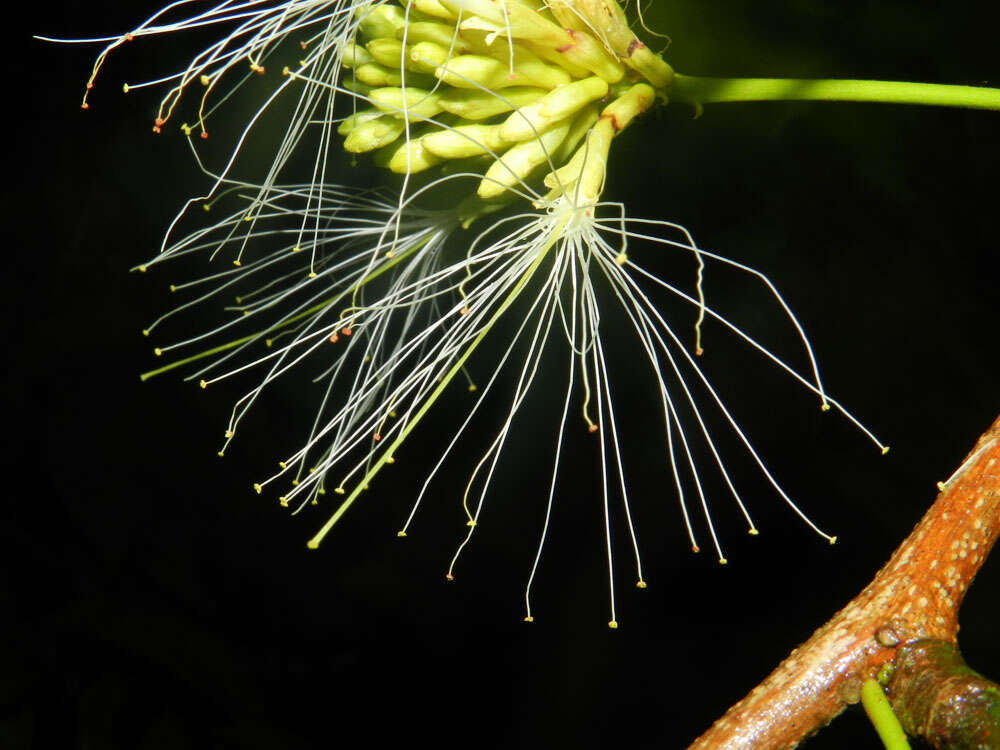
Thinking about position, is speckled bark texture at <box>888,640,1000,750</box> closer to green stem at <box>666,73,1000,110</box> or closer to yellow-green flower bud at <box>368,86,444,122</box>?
green stem at <box>666,73,1000,110</box>

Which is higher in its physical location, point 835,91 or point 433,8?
point 433,8

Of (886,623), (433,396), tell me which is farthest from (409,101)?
(886,623)

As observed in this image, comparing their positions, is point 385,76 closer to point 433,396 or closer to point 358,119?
point 358,119

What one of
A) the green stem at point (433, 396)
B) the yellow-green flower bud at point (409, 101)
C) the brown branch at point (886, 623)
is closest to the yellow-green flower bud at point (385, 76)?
the yellow-green flower bud at point (409, 101)

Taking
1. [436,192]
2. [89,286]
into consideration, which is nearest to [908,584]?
[436,192]

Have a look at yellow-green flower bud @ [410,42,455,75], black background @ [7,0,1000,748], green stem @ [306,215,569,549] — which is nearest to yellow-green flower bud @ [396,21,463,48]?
yellow-green flower bud @ [410,42,455,75]

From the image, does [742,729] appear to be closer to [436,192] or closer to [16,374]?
[436,192]

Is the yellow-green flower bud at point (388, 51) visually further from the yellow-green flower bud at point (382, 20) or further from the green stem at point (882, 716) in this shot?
the green stem at point (882, 716)
